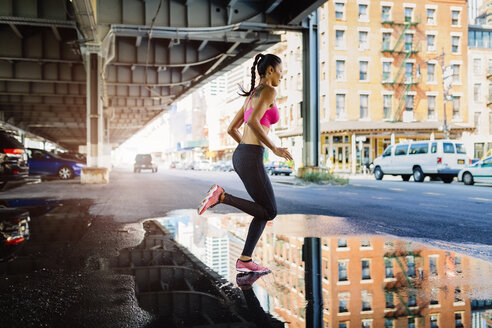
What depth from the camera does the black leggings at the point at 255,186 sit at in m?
4.11

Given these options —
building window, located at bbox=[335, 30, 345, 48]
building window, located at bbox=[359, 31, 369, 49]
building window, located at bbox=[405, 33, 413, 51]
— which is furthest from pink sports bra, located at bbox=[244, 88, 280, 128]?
building window, located at bbox=[405, 33, 413, 51]

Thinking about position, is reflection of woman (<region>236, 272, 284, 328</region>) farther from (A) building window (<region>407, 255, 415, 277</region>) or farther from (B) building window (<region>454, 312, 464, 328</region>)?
(A) building window (<region>407, 255, 415, 277</region>)

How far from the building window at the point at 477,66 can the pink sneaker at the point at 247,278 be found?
171ft

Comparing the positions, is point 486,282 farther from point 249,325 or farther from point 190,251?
point 190,251

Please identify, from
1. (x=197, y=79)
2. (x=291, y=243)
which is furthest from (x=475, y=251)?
(x=197, y=79)

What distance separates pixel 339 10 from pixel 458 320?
4550 centimetres

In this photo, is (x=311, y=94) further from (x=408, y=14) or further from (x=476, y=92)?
(x=476, y=92)

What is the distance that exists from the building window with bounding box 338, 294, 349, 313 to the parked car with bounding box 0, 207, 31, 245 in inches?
167

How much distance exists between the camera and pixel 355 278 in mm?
3967

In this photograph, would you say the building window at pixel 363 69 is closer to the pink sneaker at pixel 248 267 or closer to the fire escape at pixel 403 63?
the fire escape at pixel 403 63

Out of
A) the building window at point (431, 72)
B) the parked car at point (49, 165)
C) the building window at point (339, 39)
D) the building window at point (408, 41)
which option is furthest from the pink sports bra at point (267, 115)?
the building window at point (431, 72)

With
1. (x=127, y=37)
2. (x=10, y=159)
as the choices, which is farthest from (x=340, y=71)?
(x=10, y=159)

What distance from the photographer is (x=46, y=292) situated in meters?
3.53

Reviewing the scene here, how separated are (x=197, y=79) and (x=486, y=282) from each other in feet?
85.7
